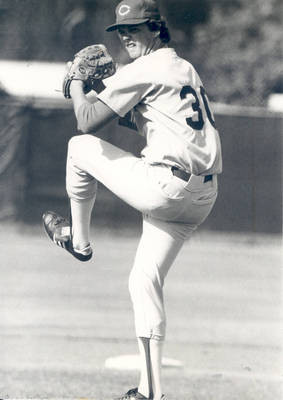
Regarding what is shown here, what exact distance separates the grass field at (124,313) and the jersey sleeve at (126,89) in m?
1.21

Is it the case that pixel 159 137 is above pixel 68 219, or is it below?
above

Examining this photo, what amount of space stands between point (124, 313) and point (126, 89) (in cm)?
153

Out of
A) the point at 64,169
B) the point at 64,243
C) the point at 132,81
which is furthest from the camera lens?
the point at 64,169

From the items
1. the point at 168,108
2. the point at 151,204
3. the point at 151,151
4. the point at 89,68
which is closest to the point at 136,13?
the point at 89,68

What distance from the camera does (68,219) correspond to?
4.42m

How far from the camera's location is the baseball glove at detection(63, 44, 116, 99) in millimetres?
3906

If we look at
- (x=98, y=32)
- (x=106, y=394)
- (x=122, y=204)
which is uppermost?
(x=98, y=32)

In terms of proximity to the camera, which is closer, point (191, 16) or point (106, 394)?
point (106, 394)

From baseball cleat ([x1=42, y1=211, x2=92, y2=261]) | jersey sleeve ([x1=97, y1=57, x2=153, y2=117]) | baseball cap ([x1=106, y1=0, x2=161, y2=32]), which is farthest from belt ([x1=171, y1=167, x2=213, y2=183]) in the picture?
baseball cleat ([x1=42, y1=211, x2=92, y2=261])

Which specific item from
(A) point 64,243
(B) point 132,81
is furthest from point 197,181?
(A) point 64,243

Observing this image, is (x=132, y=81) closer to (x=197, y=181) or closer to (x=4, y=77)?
(x=197, y=181)

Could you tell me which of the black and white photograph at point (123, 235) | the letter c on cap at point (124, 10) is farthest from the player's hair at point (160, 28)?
the black and white photograph at point (123, 235)

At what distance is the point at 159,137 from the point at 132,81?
0.29m

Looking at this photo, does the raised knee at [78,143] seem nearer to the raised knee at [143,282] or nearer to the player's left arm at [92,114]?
the player's left arm at [92,114]
